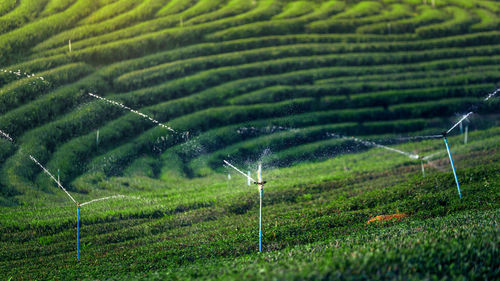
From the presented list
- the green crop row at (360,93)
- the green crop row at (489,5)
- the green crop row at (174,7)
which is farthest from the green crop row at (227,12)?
the green crop row at (489,5)

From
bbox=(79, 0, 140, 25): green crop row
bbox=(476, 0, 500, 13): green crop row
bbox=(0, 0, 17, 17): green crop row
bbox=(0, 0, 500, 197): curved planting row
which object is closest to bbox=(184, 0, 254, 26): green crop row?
bbox=(0, 0, 500, 197): curved planting row

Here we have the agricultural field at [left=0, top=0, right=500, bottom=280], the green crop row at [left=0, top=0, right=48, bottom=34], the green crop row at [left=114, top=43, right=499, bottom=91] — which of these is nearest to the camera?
the agricultural field at [left=0, top=0, right=500, bottom=280]

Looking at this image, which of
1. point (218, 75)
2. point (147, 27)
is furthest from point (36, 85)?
point (218, 75)


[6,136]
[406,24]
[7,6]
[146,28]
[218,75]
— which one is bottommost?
[6,136]

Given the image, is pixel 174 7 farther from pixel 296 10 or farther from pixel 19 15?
pixel 19 15

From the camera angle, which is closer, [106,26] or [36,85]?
[36,85]

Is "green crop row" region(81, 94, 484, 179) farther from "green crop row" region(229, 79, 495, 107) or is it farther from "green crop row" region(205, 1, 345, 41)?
"green crop row" region(205, 1, 345, 41)

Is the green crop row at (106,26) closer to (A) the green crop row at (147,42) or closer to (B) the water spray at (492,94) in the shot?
(A) the green crop row at (147,42)

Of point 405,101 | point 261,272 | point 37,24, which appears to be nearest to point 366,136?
point 405,101
